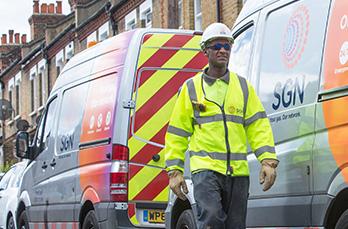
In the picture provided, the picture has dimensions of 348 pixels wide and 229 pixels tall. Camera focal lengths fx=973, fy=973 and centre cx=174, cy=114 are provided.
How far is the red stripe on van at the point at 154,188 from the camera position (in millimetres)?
10719

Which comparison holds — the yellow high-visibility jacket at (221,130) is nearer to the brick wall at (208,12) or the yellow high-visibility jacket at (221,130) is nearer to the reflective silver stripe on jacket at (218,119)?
the reflective silver stripe on jacket at (218,119)

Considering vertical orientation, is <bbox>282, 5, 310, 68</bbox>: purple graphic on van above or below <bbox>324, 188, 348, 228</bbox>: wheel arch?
above

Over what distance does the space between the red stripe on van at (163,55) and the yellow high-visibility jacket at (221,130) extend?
12.2 feet

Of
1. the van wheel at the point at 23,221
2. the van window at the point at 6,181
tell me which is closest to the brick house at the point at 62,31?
the van window at the point at 6,181

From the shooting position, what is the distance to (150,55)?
10969 millimetres

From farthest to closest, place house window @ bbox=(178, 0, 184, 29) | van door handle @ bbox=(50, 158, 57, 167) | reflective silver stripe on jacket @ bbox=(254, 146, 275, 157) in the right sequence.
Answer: house window @ bbox=(178, 0, 184, 29), van door handle @ bbox=(50, 158, 57, 167), reflective silver stripe on jacket @ bbox=(254, 146, 275, 157)

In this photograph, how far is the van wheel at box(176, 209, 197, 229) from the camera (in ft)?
28.1

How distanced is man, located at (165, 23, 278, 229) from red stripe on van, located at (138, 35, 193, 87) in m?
3.77

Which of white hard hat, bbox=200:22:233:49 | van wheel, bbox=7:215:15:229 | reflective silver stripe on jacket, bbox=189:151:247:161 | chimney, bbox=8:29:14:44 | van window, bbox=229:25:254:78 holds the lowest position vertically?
van wheel, bbox=7:215:15:229

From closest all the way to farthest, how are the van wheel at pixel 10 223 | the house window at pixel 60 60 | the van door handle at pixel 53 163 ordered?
1. the van door handle at pixel 53 163
2. the van wheel at pixel 10 223
3. the house window at pixel 60 60

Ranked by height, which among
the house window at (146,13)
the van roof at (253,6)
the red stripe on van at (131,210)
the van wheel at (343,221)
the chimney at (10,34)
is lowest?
the van wheel at (343,221)

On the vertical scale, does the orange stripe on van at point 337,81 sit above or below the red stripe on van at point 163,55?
below

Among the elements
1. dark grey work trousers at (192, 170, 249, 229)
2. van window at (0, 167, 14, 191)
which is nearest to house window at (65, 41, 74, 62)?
van window at (0, 167, 14, 191)

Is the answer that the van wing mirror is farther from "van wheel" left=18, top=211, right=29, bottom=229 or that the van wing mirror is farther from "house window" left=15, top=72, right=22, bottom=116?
"house window" left=15, top=72, right=22, bottom=116
